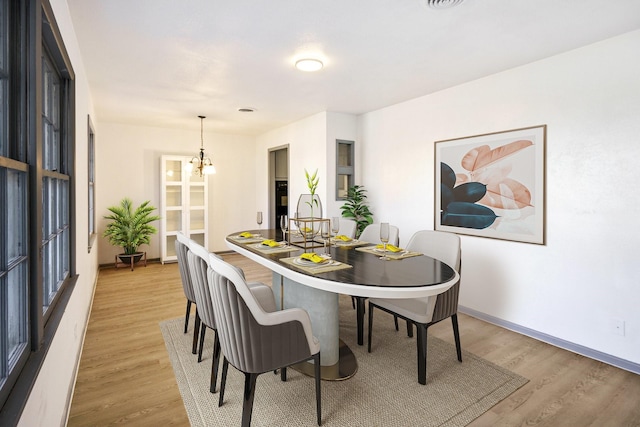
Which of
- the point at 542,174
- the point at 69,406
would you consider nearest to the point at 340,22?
the point at 542,174

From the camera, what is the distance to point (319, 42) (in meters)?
2.76

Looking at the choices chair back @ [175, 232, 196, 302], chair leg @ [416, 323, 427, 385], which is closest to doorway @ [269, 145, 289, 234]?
chair back @ [175, 232, 196, 302]

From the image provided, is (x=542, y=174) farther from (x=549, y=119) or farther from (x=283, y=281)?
(x=283, y=281)

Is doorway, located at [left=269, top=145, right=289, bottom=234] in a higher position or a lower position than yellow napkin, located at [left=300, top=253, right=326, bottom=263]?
higher

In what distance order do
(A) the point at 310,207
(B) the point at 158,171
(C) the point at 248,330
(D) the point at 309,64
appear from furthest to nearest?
(B) the point at 158,171
(D) the point at 309,64
(A) the point at 310,207
(C) the point at 248,330

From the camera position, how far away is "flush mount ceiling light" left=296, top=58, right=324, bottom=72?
3.10 metres

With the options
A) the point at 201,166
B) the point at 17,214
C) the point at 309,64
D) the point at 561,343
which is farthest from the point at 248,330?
the point at 201,166

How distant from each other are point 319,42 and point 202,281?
202 centimetres

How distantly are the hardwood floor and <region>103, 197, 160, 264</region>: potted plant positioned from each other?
2.14 m

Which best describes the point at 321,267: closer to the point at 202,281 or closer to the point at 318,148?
the point at 202,281

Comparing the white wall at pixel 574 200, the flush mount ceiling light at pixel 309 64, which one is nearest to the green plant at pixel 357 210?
the white wall at pixel 574 200

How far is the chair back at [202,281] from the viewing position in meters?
2.20

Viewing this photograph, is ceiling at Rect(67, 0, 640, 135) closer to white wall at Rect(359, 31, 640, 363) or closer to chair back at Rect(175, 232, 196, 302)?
white wall at Rect(359, 31, 640, 363)

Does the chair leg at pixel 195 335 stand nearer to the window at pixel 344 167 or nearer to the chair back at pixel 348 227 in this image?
the chair back at pixel 348 227
